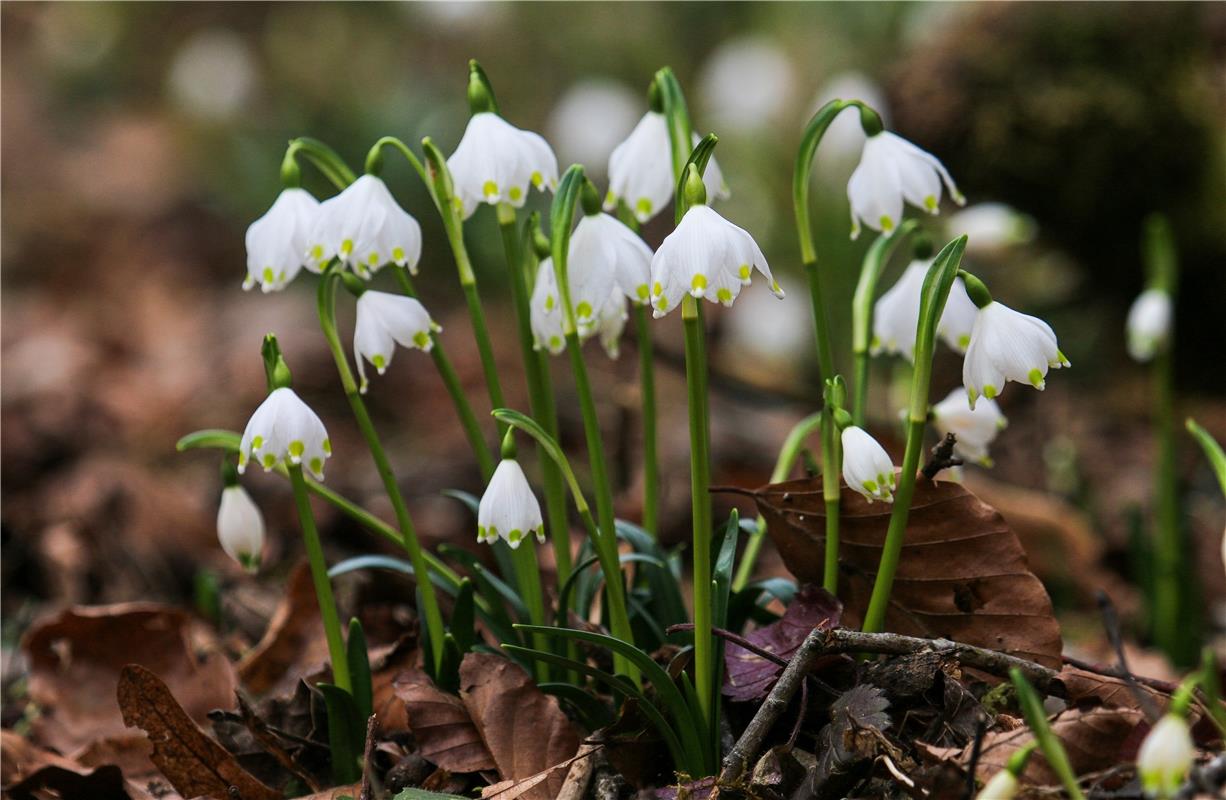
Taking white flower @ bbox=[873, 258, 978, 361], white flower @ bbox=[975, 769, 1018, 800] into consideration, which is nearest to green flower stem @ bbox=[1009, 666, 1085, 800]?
white flower @ bbox=[975, 769, 1018, 800]

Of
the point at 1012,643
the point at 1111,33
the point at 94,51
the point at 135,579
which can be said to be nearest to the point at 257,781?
the point at 1012,643

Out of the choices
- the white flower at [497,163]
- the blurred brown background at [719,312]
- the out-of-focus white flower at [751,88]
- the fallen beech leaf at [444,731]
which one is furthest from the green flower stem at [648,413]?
the out-of-focus white flower at [751,88]

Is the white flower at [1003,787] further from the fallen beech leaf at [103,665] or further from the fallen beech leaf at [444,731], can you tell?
the fallen beech leaf at [103,665]

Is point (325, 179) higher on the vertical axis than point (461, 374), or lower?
higher

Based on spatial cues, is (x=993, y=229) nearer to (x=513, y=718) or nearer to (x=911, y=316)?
(x=911, y=316)

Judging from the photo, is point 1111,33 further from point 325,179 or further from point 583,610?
point 325,179

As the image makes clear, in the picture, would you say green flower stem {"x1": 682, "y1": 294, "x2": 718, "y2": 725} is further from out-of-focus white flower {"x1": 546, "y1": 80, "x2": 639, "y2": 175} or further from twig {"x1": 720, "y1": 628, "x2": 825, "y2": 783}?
out-of-focus white flower {"x1": 546, "y1": 80, "x2": 639, "y2": 175}
